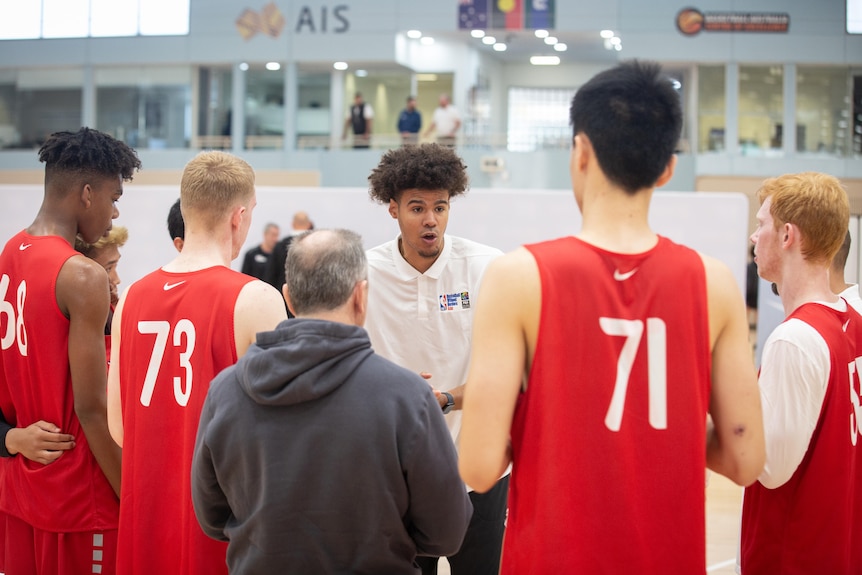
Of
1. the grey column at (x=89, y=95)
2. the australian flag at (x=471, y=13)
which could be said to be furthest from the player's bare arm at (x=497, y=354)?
the grey column at (x=89, y=95)

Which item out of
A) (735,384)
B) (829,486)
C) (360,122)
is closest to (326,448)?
(735,384)

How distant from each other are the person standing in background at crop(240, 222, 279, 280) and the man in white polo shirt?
17.7ft

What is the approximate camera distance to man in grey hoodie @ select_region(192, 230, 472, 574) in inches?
71.4

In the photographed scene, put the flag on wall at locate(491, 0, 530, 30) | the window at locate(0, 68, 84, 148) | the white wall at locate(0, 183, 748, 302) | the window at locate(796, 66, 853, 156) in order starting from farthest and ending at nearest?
the window at locate(0, 68, 84, 148)
the flag on wall at locate(491, 0, 530, 30)
the window at locate(796, 66, 853, 156)
the white wall at locate(0, 183, 748, 302)

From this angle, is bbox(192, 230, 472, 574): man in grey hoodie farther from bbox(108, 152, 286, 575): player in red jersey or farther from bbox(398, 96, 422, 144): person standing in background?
bbox(398, 96, 422, 144): person standing in background

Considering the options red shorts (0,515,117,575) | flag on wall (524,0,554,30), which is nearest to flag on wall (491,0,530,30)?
flag on wall (524,0,554,30)

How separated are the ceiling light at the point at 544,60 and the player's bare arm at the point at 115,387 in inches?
935

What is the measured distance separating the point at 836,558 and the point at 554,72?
2417cm

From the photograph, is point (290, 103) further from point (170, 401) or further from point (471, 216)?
point (170, 401)

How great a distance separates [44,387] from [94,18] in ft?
75.2

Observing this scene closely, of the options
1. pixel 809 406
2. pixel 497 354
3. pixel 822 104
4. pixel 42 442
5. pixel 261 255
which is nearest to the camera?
pixel 497 354

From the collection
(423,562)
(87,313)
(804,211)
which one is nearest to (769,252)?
(804,211)

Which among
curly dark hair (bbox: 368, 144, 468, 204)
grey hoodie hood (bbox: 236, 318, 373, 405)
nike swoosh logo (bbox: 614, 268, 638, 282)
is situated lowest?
grey hoodie hood (bbox: 236, 318, 373, 405)

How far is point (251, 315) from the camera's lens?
2281 millimetres
